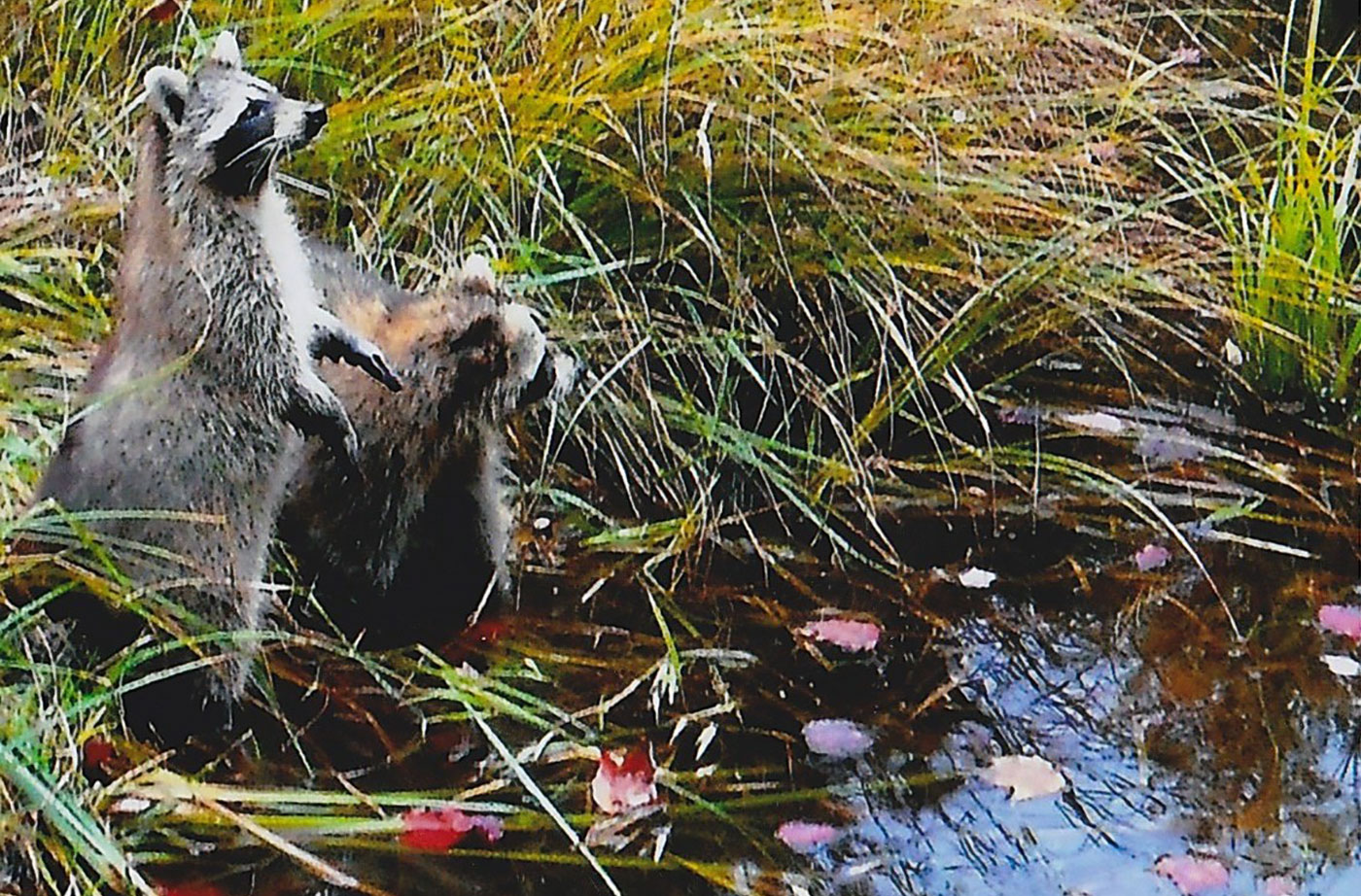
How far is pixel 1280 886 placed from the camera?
2.77 metres

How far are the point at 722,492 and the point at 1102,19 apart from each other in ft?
5.23

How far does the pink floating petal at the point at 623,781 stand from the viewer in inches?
115

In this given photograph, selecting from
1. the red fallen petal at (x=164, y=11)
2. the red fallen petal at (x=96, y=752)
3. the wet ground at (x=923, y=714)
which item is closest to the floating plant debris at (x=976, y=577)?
the wet ground at (x=923, y=714)

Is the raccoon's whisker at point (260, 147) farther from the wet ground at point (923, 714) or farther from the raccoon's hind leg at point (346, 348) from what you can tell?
the wet ground at point (923, 714)

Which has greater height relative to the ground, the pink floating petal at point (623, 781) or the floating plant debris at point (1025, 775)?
the pink floating petal at point (623, 781)

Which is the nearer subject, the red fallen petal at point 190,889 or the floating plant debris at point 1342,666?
the red fallen petal at point 190,889

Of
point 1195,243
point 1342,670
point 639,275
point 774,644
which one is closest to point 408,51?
point 639,275

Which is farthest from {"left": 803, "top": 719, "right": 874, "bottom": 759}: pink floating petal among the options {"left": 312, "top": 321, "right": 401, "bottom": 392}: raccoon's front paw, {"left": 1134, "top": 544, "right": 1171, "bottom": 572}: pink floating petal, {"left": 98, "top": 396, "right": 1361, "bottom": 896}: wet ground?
{"left": 312, "top": 321, "right": 401, "bottom": 392}: raccoon's front paw

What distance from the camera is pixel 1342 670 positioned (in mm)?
3281

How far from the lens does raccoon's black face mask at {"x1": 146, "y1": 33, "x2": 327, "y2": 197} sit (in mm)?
2980

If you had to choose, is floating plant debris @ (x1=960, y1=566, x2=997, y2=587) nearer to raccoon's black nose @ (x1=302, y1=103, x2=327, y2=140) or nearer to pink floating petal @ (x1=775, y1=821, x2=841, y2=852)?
pink floating petal @ (x1=775, y1=821, x2=841, y2=852)

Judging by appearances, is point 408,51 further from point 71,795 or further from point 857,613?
point 71,795

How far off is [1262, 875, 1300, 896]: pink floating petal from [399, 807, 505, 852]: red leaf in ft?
3.63

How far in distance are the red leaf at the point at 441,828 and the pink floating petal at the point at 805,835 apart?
0.42 m
